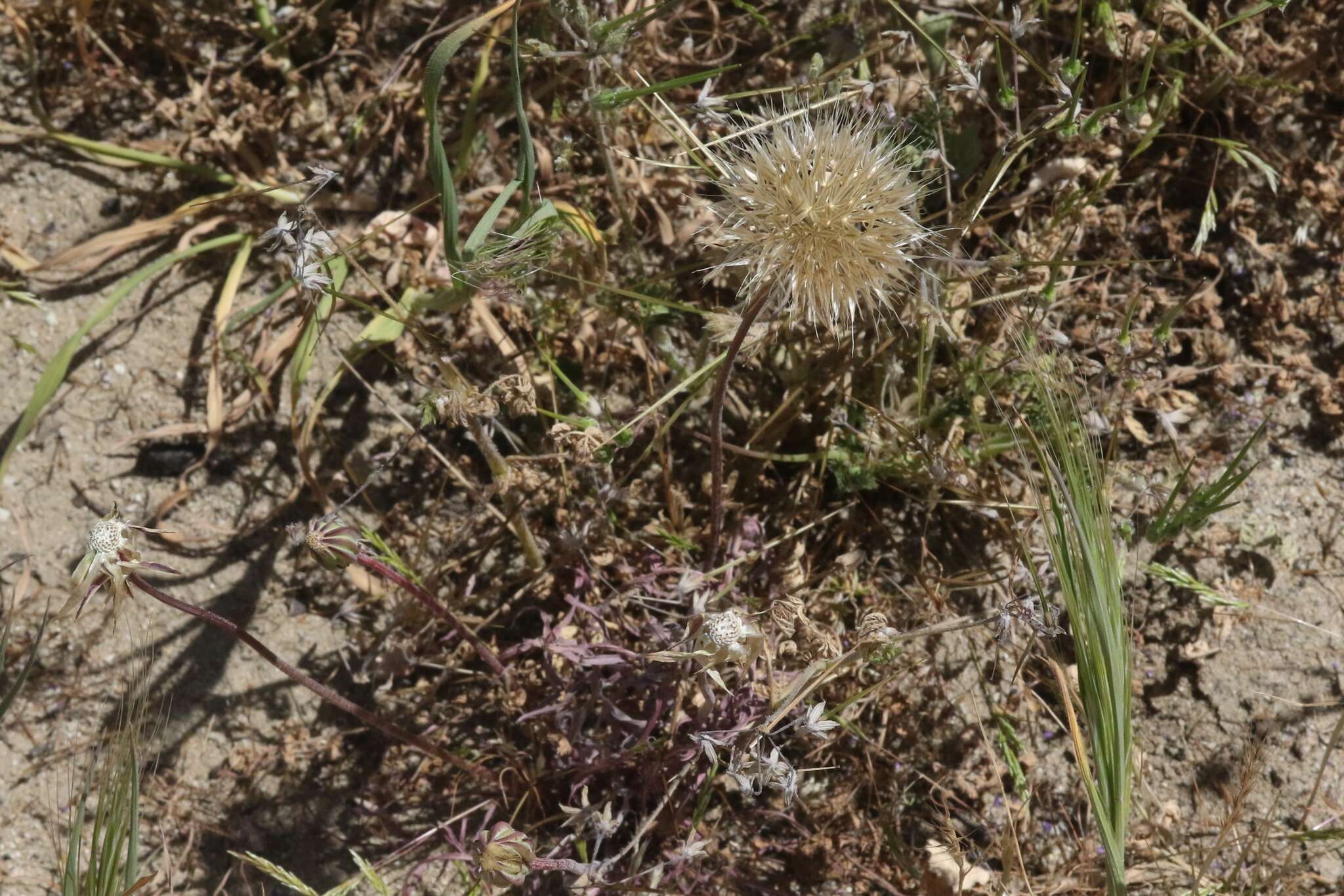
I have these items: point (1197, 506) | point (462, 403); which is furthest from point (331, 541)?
point (1197, 506)

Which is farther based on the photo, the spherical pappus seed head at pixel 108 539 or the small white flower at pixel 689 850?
the small white flower at pixel 689 850

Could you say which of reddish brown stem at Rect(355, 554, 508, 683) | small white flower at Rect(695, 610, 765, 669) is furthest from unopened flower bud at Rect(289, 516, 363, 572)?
small white flower at Rect(695, 610, 765, 669)

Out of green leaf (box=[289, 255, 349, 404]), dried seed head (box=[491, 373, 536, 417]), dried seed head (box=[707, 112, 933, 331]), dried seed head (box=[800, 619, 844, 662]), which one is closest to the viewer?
dried seed head (box=[707, 112, 933, 331])

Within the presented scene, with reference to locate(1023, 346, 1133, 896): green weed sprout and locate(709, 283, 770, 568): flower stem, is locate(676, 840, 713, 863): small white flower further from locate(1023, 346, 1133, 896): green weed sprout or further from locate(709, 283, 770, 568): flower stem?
locate(1023, 346, 1133, 896): green weed sprout

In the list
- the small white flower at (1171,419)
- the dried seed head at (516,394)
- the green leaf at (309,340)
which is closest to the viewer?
the dried seed head at (516,394)

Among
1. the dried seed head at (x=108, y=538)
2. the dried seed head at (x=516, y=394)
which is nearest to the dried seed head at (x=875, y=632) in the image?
the dried seed head at (x=516, y=394)

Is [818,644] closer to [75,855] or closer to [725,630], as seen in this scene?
[725,630]

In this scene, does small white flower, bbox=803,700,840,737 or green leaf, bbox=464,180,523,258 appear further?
green leaf, bbox=464,180,523,258

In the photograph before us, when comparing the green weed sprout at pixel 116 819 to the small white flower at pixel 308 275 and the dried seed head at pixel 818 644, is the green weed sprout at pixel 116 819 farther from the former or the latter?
the dried seed head at pixel 818 644
